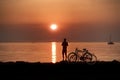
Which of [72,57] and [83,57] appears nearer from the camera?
[83,57]

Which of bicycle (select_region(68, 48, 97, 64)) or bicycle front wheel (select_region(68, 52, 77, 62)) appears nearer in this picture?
bicycle (select_region(68, 48, 97, 64))

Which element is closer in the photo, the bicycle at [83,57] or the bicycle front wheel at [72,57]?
the bicycle at [83,57]
